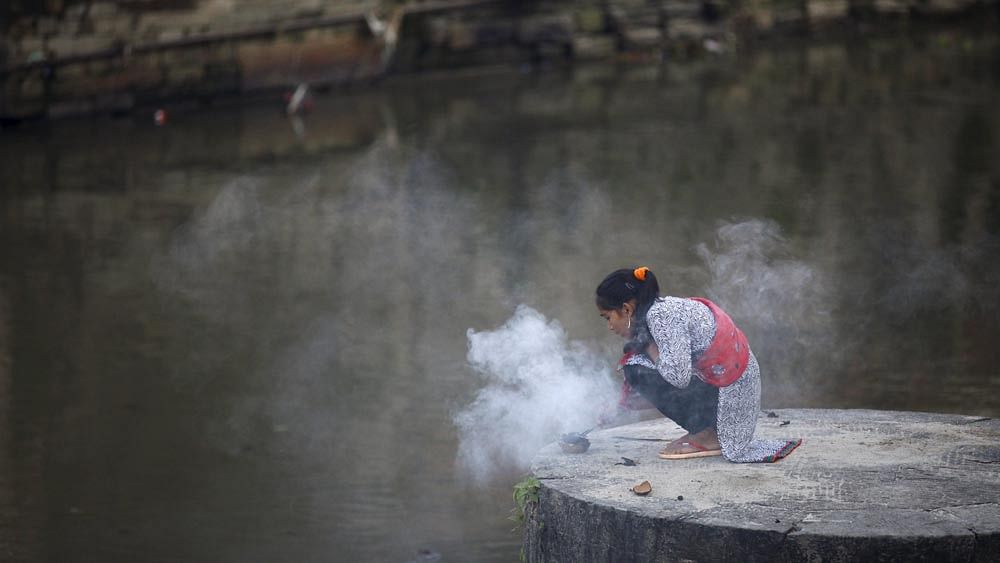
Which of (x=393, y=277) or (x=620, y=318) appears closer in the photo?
(x=620, y=318)

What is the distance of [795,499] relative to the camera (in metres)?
4.28

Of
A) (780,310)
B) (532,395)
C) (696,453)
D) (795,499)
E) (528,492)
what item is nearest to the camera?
(795,499)

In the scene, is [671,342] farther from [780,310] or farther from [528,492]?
[780,310]

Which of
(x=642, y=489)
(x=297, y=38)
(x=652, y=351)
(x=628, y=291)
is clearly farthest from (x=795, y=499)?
(x=297, y=38)

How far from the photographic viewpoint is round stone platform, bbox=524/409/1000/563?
3.95 meters

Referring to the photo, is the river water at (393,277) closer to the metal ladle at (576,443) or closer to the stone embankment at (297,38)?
the stone embankment at (297,38)

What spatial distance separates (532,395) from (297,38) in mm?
11613

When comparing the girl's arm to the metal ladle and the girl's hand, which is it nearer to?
the girl's hand

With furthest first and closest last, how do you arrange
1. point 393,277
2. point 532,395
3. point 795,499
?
point 393,277 < point 532,395 < point 795,499

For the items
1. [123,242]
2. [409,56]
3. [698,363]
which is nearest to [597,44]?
[409,56]

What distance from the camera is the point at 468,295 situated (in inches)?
350

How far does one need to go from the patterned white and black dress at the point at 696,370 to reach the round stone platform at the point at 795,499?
7cm

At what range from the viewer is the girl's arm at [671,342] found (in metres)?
4.58

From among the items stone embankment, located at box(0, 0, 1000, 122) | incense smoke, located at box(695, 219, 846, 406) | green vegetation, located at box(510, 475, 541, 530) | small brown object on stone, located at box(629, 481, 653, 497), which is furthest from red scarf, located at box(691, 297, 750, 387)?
stone embankment, located at box(0, 0, 1000, 122)
